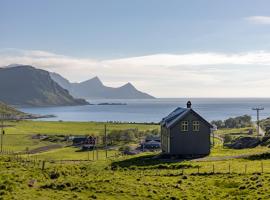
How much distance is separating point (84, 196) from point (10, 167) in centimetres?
1683

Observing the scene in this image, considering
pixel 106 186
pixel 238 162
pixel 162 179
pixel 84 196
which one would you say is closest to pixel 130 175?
pixel 162 179

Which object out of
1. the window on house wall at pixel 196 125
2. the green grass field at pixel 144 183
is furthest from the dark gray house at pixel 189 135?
the green grass field at pixel 144 183

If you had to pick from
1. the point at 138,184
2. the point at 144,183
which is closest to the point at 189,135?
the point at 144,183

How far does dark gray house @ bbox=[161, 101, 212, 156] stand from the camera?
62.4 metres

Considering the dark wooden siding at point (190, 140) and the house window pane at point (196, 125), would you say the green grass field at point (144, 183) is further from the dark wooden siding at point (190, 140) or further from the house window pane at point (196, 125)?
the house window pane at point (196, 125)

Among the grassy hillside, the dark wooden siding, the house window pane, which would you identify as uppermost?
the house window pane

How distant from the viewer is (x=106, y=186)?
36.5 m

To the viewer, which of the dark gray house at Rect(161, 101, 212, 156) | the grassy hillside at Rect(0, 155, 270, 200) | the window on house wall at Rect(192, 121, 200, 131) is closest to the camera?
the grassy hillside at Rect(0, 155, 270, 200)

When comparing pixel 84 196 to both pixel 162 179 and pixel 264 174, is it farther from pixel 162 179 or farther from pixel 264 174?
pixel 264 174

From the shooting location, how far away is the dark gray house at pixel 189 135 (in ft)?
205

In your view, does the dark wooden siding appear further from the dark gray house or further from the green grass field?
the green grass field

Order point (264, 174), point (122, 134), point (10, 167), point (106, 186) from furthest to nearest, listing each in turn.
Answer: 1. point (122, 134)
2. point (10, 167)
3. point (264, 174)
4. point (106, 186)

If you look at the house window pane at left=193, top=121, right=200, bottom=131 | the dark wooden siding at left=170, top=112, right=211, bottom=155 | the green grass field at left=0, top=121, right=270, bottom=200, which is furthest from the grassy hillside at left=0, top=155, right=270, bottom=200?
the house window pane at left=193, top=121, right=200, bottom=131

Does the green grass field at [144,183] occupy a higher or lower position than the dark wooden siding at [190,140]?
lower
